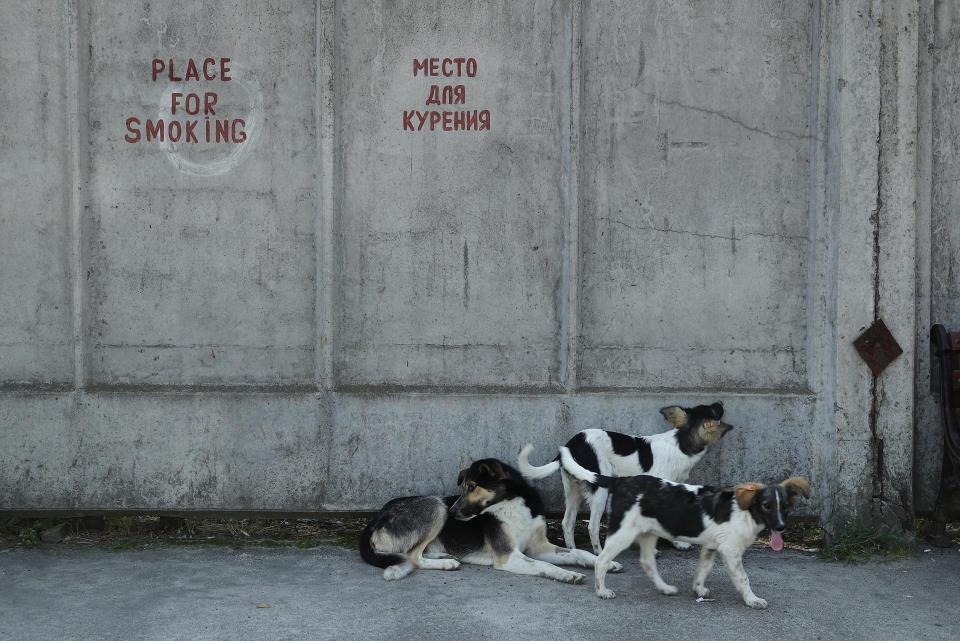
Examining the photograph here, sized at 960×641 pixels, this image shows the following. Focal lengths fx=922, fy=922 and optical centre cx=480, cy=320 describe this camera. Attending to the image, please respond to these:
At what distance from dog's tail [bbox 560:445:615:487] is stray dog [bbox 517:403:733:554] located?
0.19 metres

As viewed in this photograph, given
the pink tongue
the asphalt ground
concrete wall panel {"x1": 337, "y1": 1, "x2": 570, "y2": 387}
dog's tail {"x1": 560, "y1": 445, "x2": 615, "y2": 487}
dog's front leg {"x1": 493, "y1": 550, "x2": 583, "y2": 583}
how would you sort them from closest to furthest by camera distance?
the asphalt ground → the pink tongue → dog's tail {"x1": 560, "y1": 445, "x2": 615, "y2": 487} → dog's front leg {"x1": 493, "y1": 550, "x2": 583, "y2": 583} → concrete wall panel {"x1": 337, "y1": 1, "x2": 570, "y2": 387}

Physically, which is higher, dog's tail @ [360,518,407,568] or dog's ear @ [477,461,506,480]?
dog's ear @ [477,461,506,480]

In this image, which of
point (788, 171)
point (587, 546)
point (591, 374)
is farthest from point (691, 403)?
point (788, 171)

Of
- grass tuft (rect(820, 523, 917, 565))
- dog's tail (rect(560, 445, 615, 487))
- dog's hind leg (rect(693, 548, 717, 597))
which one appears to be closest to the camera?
dog's hind leg (rect(693, 548, 717, 597))

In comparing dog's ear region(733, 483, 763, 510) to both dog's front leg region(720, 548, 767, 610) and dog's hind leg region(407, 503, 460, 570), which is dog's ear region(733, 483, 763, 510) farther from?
dog's hind leg region(407, 503, 460, 570)

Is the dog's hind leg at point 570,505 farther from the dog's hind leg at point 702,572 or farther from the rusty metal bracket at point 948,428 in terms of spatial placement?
the rusty metal bracket at point 948,428

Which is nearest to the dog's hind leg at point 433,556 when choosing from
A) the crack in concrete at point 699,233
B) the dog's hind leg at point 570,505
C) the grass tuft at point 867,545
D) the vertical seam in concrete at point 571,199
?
the dog's hind leg at point 570,505

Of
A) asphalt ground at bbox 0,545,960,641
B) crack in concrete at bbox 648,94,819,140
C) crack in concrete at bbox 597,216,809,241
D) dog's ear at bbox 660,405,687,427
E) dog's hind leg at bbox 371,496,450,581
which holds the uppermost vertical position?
crack in concrete at bbox 648,94,819,140

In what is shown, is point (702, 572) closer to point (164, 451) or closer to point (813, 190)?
point (813, 190)

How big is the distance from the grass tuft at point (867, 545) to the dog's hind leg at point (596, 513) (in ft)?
4.61

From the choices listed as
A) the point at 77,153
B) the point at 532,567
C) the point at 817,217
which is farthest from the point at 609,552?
the point at 77,153

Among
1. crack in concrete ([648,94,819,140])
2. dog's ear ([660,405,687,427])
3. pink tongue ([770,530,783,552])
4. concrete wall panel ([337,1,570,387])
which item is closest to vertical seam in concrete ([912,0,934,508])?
crack in concrete ([648,94,819,140])

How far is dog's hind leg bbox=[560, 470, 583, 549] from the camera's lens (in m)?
5.76

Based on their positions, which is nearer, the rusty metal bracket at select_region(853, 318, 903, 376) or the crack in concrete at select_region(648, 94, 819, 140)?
the rusty metal bracket at select_region(853, 318, 903, 376)
